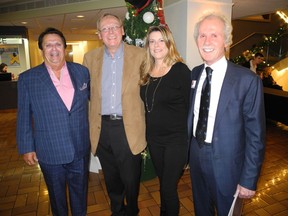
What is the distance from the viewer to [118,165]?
1.93 meters

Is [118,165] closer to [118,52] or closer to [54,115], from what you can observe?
[54,115]

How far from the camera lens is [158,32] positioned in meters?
1.73

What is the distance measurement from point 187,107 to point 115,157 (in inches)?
28.4

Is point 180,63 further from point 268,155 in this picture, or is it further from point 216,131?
point 268,155

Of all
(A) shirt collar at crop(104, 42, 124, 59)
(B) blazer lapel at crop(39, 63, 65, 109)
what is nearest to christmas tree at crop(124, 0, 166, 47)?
(A) shirt collar at crop(104, 42, 124, 59)

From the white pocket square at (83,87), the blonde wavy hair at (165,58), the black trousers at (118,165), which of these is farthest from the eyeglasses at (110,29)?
the black trousers at (118,165)

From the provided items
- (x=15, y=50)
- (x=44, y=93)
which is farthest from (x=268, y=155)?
(x=15, y=50)

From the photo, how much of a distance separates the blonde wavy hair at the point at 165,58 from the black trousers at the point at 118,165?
0.41 metres

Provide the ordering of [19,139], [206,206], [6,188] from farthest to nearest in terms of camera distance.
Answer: [6,188]
[19,139]
[206,206]

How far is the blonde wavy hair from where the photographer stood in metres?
1.73

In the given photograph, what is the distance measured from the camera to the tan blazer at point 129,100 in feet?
5.84

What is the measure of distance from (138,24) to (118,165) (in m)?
1.71

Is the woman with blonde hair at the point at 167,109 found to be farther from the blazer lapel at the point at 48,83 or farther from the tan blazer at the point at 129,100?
the blazer lapel at the point at 48,83

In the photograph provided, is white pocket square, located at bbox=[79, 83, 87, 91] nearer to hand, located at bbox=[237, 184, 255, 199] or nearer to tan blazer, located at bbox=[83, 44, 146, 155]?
tan blazer, located at bbox=[83, 44, 146, 155]
